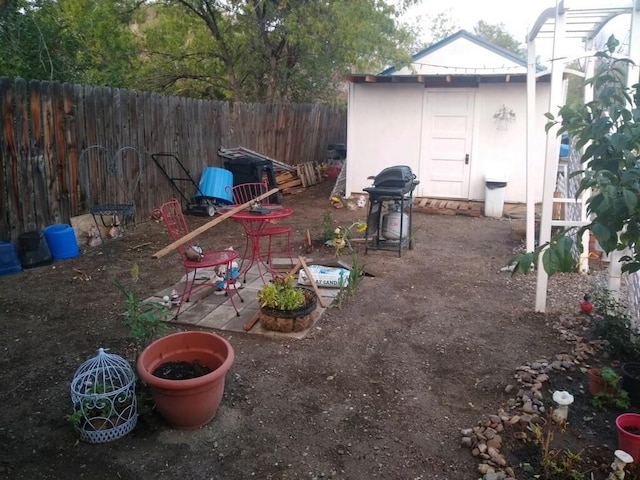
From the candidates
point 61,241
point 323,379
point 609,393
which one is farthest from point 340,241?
point 609,393

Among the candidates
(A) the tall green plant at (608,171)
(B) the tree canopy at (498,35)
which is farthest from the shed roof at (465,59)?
(B) the tree canopy at (498,35)

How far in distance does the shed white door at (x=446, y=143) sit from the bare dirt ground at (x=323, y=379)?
373 cm

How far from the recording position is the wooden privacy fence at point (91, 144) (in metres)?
5.38

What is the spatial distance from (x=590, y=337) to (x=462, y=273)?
1854mm

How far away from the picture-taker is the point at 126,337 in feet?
12.2

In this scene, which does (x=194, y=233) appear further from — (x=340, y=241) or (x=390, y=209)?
(x=390, y=209)

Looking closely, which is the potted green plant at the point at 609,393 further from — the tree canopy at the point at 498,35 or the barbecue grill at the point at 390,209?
the tree canopy at the point at 498,35

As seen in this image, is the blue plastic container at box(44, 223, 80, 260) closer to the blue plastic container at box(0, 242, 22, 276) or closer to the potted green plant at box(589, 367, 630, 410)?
the blue plastic container at box(0, 242, 22, 276)

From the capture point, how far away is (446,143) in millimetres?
9070

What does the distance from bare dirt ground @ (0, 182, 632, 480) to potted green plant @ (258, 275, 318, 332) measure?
0.14 metres

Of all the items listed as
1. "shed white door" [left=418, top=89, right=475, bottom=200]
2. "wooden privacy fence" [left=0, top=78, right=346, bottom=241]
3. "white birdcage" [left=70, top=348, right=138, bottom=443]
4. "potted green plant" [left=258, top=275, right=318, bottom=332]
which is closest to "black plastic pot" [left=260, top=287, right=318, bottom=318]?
"potted green plant" [left=258, top=275, right=318, bottom=332]

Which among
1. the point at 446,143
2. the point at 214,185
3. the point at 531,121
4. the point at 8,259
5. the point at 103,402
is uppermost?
the point at 446,143

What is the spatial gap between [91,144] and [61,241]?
4.78 ft

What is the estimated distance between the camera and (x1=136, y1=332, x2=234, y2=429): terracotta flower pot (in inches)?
99.0
